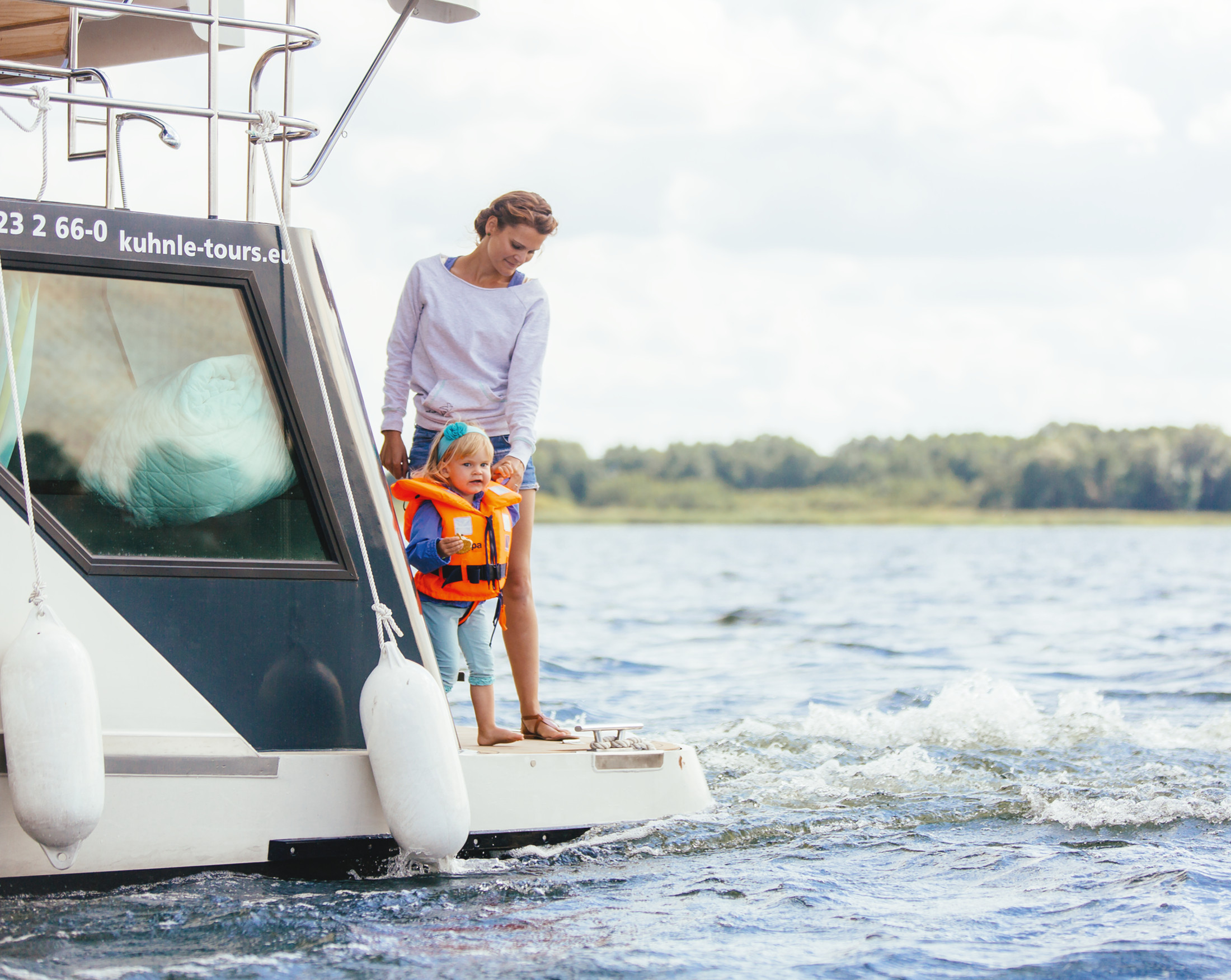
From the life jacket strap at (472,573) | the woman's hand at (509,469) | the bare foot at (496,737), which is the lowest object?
the bare foot at (496,737)

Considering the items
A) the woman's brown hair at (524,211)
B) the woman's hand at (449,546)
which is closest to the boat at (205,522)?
the woman's hand at (449,546)

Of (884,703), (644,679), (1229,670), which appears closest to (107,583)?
(884,703)

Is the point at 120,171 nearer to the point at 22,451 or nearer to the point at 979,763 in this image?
the point at 22,451

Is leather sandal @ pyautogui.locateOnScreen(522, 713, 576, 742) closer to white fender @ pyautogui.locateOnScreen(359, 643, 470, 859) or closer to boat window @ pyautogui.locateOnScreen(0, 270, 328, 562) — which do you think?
white fender @ pyautogui.locateOnScreen(359, 643, 470, 859)

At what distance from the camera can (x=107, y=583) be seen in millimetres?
3945

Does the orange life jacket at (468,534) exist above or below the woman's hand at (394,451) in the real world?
below

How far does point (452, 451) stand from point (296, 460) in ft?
1.89

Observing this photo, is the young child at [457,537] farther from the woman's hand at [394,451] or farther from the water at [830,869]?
the water at [830,869]

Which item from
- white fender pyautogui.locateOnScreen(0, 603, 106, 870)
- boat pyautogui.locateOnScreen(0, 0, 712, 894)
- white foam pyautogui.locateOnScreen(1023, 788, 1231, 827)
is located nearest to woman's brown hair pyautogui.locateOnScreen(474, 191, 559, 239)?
boat pyautogui.locateOnScreen(0, 0, 712, 894)

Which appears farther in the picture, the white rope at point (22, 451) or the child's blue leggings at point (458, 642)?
the child's blue leggings at point (458, 642)

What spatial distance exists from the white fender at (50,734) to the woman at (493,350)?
5.21 feet

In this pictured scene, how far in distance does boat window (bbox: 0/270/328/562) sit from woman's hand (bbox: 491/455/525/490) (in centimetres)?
72

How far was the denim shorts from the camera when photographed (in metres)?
4.88

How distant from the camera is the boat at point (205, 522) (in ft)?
12.9
